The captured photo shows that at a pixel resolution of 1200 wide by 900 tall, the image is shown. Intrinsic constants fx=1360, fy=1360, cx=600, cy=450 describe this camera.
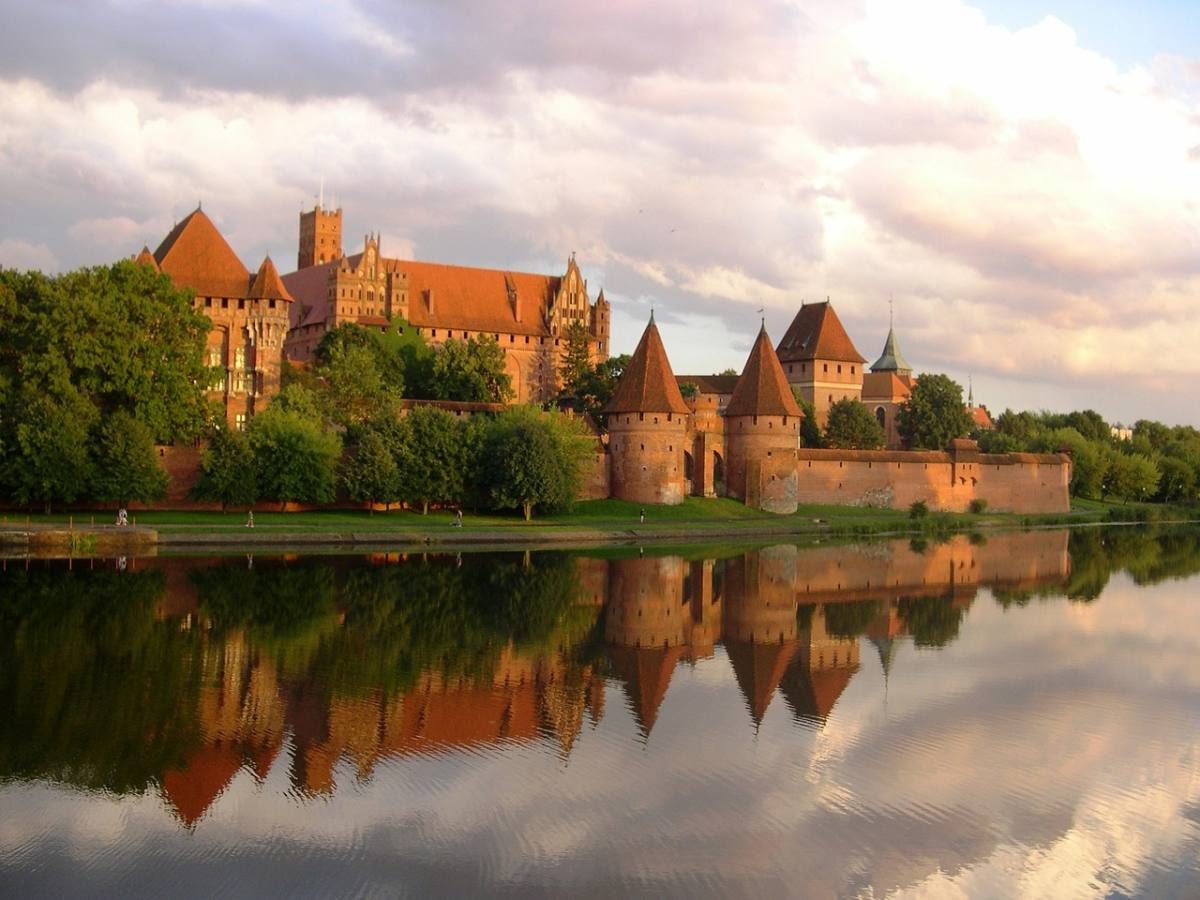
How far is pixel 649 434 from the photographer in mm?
47375

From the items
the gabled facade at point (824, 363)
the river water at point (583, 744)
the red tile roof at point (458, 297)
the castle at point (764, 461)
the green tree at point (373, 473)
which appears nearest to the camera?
the river water at point (583, 744)

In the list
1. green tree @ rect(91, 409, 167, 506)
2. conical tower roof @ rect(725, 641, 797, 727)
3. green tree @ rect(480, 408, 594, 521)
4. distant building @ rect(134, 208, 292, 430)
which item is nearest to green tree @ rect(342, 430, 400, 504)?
green tree @ rect(480, 408, 594, 521)

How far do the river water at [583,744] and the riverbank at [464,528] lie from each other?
813 cm

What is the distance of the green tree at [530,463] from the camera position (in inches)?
1642

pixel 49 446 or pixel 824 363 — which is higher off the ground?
pixel 824 363

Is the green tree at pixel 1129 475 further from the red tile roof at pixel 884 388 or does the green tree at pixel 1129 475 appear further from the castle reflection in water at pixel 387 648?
the castle reflection in water at pixel 387 648

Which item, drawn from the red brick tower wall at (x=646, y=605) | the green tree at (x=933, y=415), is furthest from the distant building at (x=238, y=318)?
the green tree at (x=933, y=415)

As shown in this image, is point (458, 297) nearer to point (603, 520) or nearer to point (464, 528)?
point (603, 520)

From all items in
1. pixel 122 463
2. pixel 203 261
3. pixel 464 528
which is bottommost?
pixel 464 528

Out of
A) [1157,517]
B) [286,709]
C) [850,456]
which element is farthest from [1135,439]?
[286,709]

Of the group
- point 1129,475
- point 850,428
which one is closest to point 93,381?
point 850,428

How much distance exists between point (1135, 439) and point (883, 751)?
249 feet

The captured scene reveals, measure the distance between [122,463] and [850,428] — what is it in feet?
115

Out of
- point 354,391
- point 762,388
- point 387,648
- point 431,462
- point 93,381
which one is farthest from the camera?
point 762,388
